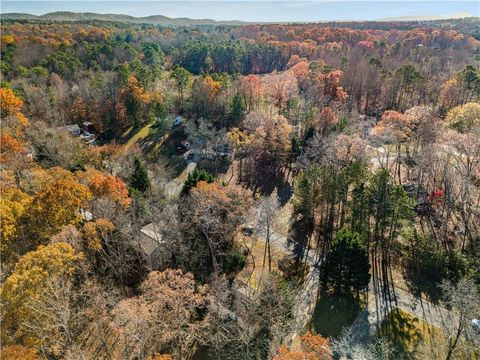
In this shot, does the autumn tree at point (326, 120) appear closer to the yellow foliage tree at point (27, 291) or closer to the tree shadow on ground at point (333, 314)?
the tree shadow on ground at point (333, 314)

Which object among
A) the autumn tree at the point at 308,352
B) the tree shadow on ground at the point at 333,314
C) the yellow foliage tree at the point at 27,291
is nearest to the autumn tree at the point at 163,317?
the yellow foliage tree at the point at 27,291

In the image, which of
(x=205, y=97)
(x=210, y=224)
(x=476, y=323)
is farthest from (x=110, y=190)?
(x=205, y=97)

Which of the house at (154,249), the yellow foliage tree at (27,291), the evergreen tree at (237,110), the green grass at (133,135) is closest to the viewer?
the yellow foliage tree at (27,291)

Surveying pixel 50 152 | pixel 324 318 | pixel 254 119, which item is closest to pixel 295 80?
pixel 254 119

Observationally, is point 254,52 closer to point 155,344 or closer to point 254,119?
point 254,119

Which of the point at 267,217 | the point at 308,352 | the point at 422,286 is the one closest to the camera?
the point at 308,352

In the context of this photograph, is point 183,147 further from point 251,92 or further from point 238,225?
point 238,225
